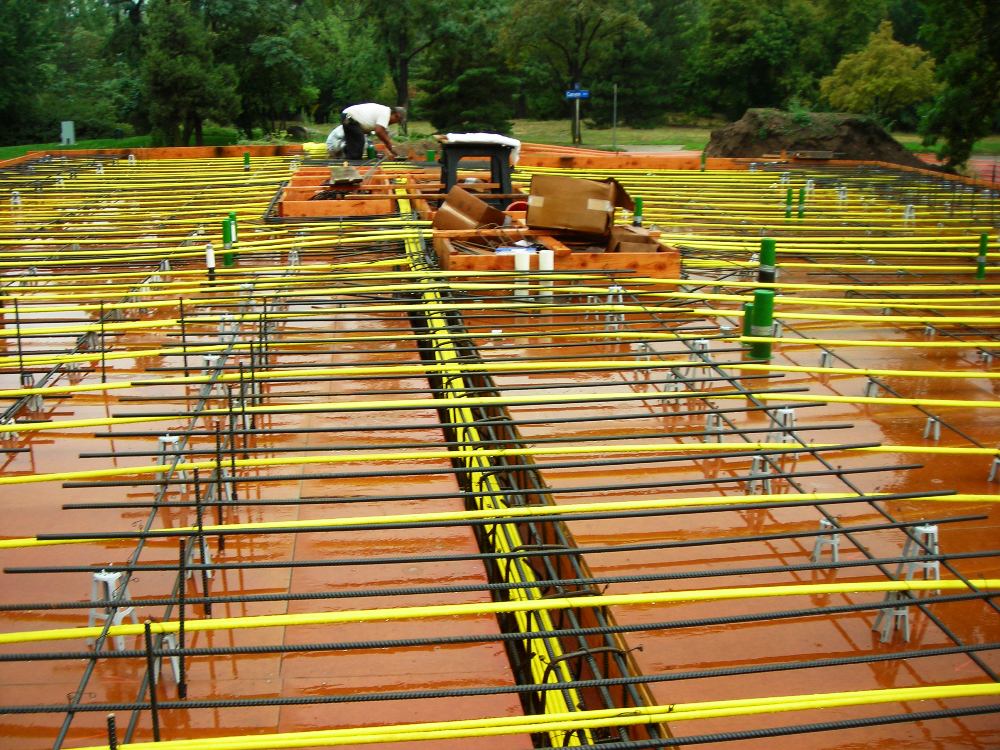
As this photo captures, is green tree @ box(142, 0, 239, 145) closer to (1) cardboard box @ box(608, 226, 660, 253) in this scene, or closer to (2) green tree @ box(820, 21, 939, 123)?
(2) green tree @ box(820, 21, 939, 123)

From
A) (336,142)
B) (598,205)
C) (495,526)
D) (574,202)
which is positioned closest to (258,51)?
(336,142)

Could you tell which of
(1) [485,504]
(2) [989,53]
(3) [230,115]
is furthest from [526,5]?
(1) [485,504]

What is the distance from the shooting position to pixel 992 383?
9633 mm

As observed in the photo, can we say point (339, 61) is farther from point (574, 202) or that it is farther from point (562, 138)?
point (574, 202)

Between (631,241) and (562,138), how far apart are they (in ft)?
105

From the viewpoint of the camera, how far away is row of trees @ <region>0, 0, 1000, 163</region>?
3600cm

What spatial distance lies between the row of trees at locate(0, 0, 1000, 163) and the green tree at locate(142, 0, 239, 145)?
5cm

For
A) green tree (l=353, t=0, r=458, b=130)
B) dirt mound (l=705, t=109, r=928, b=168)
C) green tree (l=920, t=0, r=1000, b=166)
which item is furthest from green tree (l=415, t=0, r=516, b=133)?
green tree (l=920, t=0, r=1000, b=166)

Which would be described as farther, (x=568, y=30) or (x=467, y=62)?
(x=467, y=62)

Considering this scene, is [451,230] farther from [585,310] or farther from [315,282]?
[585,310]

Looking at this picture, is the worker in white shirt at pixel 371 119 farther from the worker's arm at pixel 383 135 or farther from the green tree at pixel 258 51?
the green tree at pixel 258 51

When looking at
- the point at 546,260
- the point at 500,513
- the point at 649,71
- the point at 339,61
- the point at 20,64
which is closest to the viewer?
the point at 500,513

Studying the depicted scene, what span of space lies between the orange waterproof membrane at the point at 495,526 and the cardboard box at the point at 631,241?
62 centimetres

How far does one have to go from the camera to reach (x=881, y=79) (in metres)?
36.1
